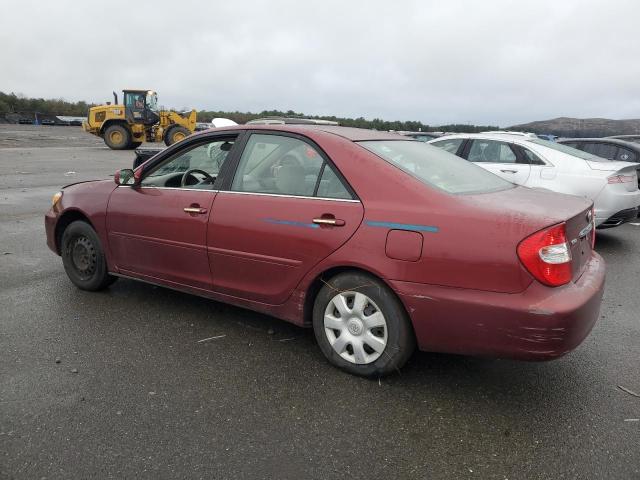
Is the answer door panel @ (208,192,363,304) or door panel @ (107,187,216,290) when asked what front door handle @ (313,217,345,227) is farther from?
door panel @ (107,187,216,290)

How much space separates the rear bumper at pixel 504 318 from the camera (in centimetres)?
256

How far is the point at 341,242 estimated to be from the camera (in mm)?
3020

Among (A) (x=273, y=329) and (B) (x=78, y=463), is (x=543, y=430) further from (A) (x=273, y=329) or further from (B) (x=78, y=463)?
(B) (x=78, y=463)

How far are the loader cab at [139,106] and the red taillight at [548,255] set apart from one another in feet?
81.2

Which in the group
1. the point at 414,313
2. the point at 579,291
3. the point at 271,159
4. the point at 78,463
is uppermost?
the point at 271,159

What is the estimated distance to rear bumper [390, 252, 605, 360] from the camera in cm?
256

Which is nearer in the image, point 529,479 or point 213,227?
point 529,479

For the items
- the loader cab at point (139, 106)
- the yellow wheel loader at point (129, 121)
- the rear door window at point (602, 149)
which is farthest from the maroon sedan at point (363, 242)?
the loader cab at point (139, 106)

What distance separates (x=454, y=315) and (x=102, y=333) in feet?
8.30

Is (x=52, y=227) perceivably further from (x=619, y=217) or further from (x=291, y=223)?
(x=619, y=217)

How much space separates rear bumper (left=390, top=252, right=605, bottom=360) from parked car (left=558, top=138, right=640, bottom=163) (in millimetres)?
8638

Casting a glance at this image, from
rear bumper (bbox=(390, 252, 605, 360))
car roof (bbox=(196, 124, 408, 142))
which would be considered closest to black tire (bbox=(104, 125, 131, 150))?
car roof (bbox=(196, 124, 408, 142))

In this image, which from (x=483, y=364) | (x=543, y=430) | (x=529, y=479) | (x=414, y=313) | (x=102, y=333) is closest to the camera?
(x=529, y=479)

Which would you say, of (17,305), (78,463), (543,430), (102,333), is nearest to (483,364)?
(543,430)
